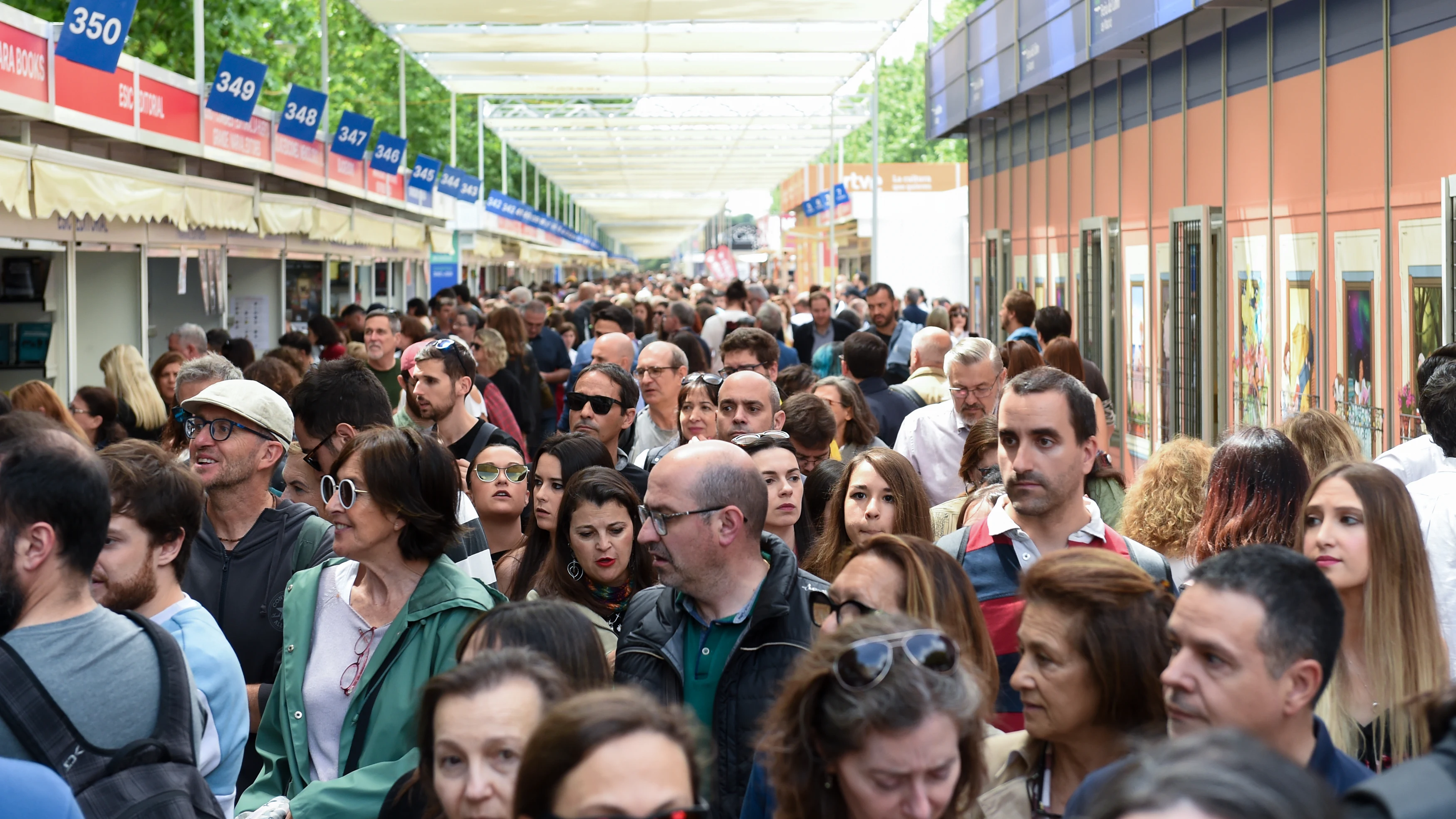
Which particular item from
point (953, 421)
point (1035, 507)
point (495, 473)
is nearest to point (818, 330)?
point (953, 421)

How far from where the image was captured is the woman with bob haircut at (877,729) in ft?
8.60

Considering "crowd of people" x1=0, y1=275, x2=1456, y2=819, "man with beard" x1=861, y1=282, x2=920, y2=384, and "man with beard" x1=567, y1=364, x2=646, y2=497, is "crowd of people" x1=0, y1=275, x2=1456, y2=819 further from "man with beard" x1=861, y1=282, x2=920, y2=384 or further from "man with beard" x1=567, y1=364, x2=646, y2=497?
"man with beard" x1=861, y1=282, x2=920, y2=384

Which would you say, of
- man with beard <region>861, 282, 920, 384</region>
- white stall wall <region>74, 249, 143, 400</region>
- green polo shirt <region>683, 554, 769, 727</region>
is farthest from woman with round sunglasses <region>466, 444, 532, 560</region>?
white stall wall <region>74, 249, 143, 400</region>

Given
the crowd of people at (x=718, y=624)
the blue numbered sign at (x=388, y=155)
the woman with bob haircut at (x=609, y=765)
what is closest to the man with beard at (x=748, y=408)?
the crowd of people at (x=718, y=624)

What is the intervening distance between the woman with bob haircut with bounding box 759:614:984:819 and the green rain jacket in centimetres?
117

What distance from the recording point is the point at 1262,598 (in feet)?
9.38

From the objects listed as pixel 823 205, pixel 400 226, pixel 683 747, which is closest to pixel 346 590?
pixel 683 747

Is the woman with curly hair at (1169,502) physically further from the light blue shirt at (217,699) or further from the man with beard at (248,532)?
the light blue shirt at (217,699)

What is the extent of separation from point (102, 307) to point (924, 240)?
27200 millimetres

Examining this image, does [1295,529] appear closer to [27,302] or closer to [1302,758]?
[1302,758]

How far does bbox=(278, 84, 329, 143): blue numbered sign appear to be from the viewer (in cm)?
1639

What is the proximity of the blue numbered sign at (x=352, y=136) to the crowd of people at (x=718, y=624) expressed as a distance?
516 inches

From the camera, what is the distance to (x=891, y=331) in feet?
44.3

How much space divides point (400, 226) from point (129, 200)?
12.4m
